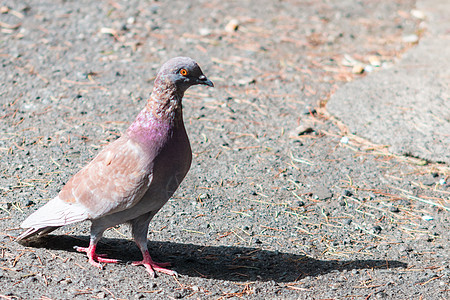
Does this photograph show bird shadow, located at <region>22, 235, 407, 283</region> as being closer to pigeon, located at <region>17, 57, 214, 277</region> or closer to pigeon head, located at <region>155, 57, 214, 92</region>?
pigeon, located at <region>17, 57, 214, 277</region>

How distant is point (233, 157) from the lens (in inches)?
194

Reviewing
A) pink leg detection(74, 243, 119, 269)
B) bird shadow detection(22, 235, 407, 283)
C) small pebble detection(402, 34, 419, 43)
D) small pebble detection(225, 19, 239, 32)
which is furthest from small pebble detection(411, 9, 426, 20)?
pink leg detection(74, 243, 119, 269)

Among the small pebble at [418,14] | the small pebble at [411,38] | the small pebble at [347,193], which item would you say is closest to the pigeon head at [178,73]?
the small pebble at [347,193]

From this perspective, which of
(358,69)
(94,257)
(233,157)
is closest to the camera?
(94,257)

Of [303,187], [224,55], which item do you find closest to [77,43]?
[224,55]

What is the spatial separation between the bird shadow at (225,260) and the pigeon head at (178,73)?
1.22 m

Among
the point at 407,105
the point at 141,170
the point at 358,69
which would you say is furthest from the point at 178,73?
the point at 358,69

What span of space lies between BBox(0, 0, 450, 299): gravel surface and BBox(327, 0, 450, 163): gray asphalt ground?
0.54 ft

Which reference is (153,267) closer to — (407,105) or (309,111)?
(309,111)

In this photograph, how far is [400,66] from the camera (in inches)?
254

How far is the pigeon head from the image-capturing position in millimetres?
3254

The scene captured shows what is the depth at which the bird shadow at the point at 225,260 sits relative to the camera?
142 inches

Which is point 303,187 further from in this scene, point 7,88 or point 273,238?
point 7,88

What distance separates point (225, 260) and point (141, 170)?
1.01 m
